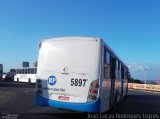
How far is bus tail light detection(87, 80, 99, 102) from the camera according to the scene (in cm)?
1287

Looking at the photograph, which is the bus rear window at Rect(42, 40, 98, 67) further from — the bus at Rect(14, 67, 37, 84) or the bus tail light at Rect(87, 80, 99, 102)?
the bus at Rect(14, 67, 37, 84)

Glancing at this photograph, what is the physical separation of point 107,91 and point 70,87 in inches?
75.9

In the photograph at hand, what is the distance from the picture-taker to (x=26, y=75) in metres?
58.5

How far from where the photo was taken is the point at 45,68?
45.2 feet

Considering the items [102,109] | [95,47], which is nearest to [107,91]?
[102,109]

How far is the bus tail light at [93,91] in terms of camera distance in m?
12.9

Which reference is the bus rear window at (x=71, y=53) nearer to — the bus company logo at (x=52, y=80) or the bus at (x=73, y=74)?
the bus at (x=73, y=74)

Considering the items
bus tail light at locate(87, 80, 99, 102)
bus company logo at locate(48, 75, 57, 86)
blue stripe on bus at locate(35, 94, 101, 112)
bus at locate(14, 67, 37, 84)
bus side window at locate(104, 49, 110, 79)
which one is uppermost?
bus at locate(14, 67, 37, 84)

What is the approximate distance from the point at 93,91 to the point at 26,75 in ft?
153

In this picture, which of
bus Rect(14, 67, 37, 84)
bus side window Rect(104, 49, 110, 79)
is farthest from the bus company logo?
bus Rect(14, 67, 37, 84)

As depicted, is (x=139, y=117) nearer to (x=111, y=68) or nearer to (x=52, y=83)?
(x=111, y=68)

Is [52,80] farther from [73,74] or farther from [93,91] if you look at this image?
[93,91]

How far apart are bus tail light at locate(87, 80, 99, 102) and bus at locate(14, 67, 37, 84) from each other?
40921 millimetres

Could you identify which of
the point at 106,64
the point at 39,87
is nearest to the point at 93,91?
the point at 106,64
